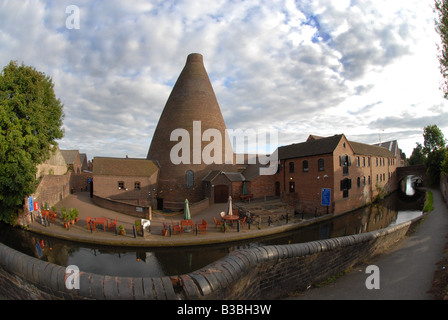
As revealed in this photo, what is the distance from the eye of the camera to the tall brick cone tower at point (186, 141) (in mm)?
24953

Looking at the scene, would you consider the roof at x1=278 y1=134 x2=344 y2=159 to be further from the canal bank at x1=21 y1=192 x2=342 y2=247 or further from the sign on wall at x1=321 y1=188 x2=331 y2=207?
the canal bank at x1=21 y1=192 x2=342 y2=247

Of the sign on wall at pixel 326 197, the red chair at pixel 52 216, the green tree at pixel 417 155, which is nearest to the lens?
the red chair at pixel 52 216

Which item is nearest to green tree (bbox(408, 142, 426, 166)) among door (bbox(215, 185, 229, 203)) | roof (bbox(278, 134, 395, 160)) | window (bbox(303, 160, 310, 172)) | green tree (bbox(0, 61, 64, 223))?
roof (bbox(278, 134, 395, 160))

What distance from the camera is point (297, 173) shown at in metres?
25.4

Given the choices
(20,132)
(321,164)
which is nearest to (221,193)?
(321,164)

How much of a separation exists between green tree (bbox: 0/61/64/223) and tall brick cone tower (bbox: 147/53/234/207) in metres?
10.7

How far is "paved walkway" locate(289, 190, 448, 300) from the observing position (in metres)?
5.34

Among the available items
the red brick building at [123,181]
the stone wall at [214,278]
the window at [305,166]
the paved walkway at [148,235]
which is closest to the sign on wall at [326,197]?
the window at [305,166]

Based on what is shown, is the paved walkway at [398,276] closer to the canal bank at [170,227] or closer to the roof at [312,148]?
the canal bank at [170,227]

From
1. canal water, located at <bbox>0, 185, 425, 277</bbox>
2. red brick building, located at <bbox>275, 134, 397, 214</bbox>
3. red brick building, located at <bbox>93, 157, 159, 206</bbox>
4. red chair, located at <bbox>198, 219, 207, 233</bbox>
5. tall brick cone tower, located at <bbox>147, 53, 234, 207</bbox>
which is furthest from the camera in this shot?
tall brick cone tower, located at <bbox>147, 53, 234, 207</bbox>

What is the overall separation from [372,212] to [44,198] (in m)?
34.1

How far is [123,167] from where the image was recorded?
78.3 feet

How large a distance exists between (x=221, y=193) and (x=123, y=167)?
10.8 metres

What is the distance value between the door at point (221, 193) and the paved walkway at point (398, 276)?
16.4 meters
